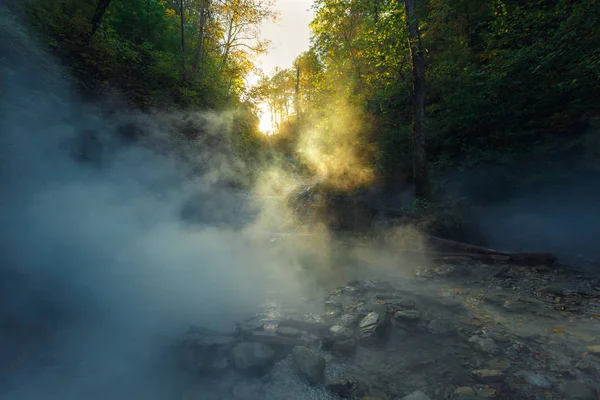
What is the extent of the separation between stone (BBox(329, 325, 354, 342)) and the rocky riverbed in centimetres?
1

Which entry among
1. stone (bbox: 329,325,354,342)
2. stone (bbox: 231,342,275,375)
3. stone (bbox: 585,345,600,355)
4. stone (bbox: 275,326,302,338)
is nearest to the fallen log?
stone (bbox: 585,345,600,355)

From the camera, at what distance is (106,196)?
6055 millimetres

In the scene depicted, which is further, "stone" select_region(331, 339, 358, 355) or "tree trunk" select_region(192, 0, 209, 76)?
"tree trunk" select_region(192, 0, 209, 76)

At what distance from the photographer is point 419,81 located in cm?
770

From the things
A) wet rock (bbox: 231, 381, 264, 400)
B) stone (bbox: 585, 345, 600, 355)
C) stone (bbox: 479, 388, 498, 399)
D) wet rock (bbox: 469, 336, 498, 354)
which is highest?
stone (bbox: 585, 345, 600, 355)

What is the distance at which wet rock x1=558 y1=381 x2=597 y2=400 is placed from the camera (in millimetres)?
2225

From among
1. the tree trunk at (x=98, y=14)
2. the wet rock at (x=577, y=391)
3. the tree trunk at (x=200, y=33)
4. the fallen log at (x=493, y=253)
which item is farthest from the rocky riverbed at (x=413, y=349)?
the tree trunk at (x=200, y=33)

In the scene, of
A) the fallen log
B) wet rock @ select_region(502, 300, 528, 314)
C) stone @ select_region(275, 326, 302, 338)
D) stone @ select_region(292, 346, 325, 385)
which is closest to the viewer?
stone @ select_region(292, 346, 325, 385)

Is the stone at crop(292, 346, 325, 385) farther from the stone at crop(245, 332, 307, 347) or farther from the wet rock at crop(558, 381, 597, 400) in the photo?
the wet rock at crop(558, 381, 597, 400)

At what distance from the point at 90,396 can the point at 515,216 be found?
883 centimetres

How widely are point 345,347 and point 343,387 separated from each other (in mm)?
601

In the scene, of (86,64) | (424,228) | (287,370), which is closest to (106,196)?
(86,64)

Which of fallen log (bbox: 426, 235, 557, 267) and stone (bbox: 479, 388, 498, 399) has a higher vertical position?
fallen log (bbox: 426, 235, 557, 267)

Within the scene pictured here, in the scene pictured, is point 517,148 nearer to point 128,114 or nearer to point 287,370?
point 287,370
